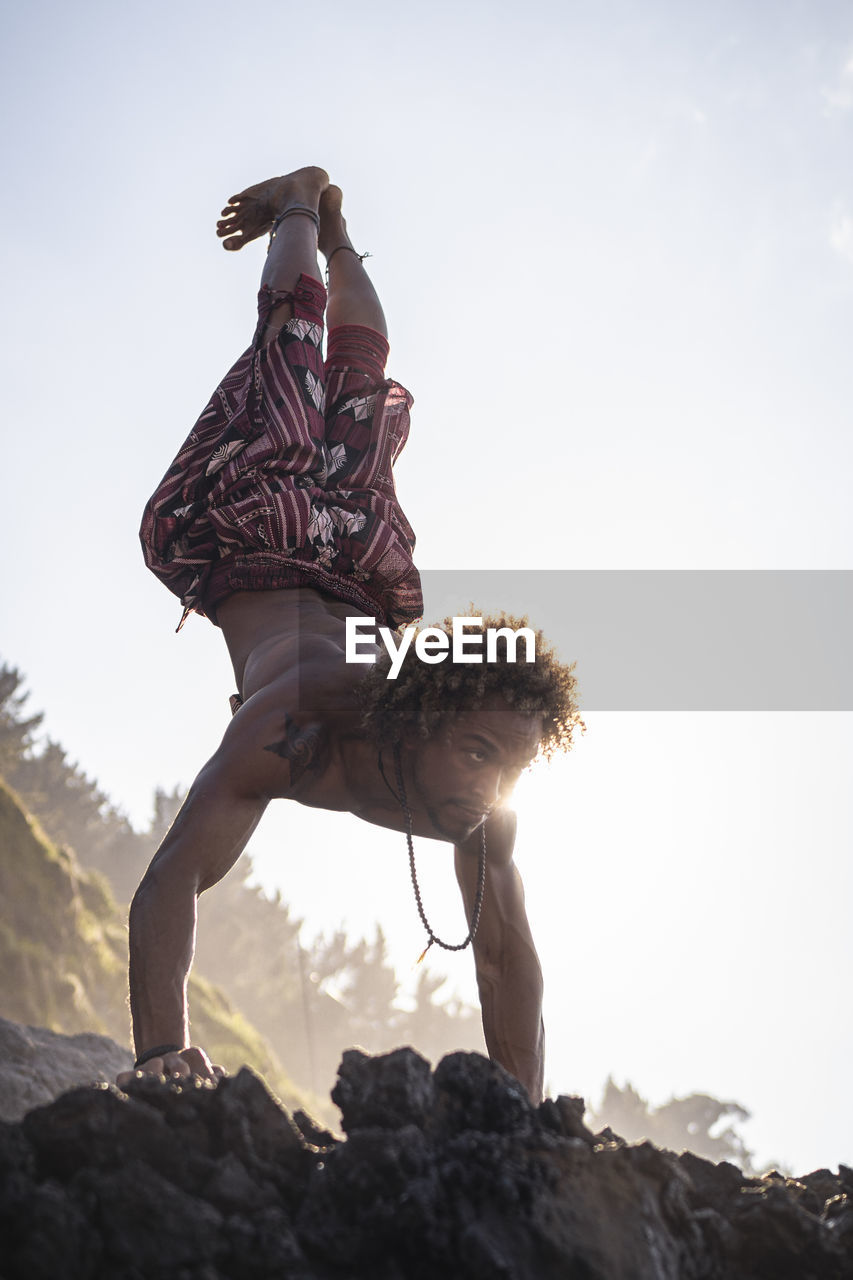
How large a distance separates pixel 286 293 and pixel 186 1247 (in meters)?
3.37

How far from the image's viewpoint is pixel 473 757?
2.82 meters

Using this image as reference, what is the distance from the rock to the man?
1326 mm

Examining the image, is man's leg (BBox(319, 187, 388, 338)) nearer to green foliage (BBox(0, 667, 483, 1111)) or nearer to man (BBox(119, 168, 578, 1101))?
man (BBox(119, 168, 578, 1101))

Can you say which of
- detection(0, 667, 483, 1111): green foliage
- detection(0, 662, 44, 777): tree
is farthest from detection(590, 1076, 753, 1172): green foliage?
detection(0, 662, 44, 777): tree

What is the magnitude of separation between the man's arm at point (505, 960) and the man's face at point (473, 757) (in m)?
0.45

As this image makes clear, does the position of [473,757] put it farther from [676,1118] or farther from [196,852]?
[676,1118]

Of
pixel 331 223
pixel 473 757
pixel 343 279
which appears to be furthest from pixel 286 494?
pixel 331 223

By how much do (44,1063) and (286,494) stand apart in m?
2.70

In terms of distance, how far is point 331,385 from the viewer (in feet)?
14.1

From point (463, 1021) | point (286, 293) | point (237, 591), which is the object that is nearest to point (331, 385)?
point (286, 293)

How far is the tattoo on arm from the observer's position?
2859mm

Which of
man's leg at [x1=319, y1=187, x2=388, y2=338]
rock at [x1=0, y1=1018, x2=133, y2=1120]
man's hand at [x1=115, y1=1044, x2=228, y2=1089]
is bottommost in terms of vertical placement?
man's hand at [x1=115, y1=1044, x2=228, y2=1089]

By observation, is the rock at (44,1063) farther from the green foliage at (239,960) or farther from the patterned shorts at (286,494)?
the green foliage at (239,960)

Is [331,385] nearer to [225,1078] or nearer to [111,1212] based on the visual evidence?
[225,1078]
